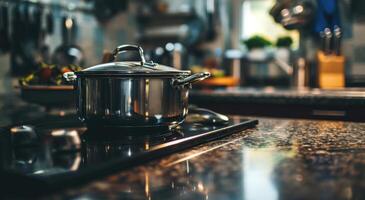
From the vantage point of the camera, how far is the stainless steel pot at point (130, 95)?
0.65m

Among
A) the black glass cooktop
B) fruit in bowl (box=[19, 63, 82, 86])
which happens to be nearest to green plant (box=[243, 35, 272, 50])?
fruit in bowl (box=[19, 63, 82, 86])

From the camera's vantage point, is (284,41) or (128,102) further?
(284,41)

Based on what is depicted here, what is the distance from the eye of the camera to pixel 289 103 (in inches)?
71.9

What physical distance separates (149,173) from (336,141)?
379 mm

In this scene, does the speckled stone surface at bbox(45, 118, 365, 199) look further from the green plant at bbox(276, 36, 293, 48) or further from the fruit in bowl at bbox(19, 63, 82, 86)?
the green plant at bbox(276, 36, 293, 48)

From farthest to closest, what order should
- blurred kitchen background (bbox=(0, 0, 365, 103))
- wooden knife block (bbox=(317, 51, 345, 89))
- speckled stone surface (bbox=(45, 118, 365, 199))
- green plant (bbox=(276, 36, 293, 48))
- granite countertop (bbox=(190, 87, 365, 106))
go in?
green plant (bbox=(276, 36, 293, 48)) < wooden knife block (bbox=(317, 51, 345, 89)) < blurred kitchen background (bbox=(0, 0, 365, 103)) < granite countertop (bbox=(190, 87, 365, 106)) < speckled stone surface (bbox=(45, 118, 365, 199))

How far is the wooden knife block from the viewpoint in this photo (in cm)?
228

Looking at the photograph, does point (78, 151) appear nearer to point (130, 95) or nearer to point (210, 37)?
point (130, 95)

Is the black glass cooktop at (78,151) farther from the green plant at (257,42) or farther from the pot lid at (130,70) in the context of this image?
the green plant at (257,42)

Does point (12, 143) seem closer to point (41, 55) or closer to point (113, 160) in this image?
point (113, 160)

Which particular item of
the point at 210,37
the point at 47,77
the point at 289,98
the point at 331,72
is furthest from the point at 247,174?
the point at 210,37

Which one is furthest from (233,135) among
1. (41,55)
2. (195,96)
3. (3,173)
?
(41,55)

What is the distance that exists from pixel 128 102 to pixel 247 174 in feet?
0.87

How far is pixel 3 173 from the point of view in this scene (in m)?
0.43
